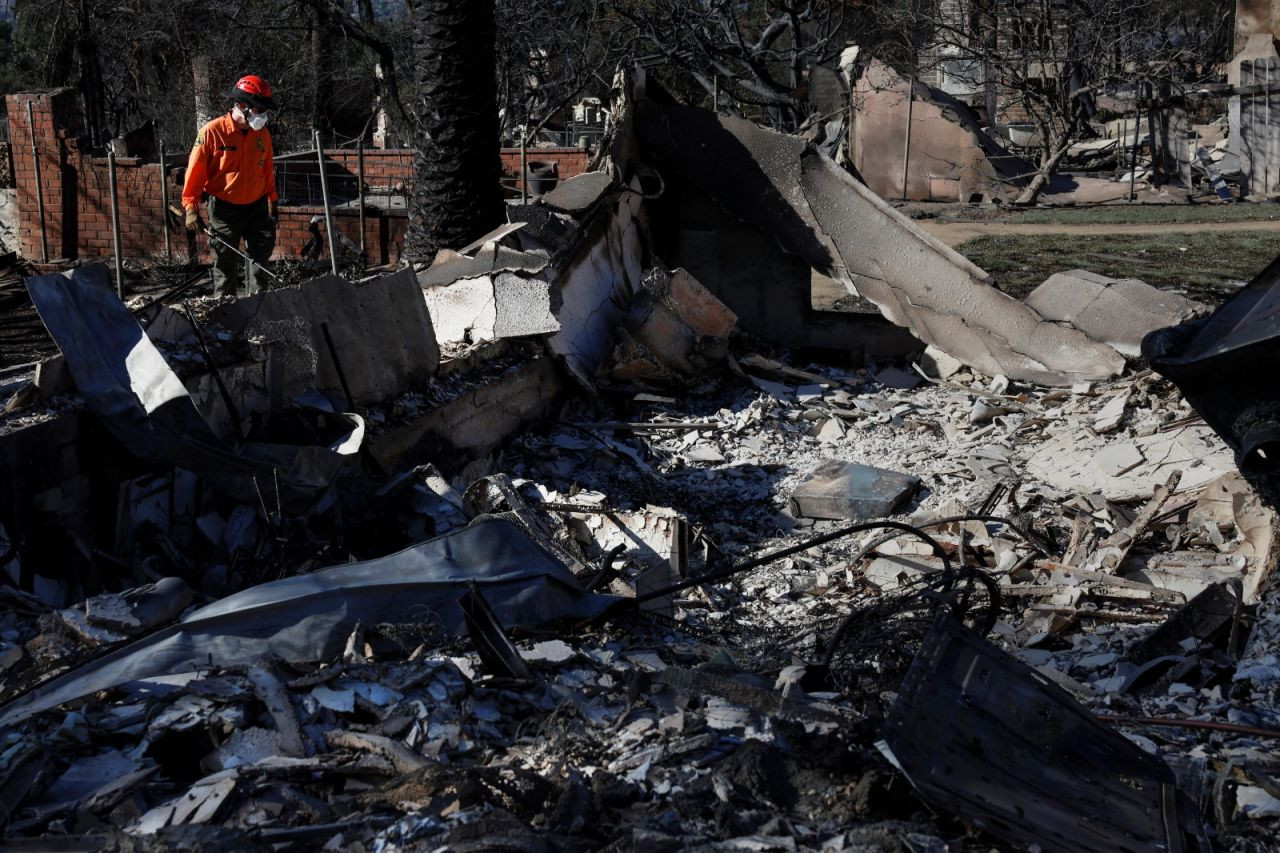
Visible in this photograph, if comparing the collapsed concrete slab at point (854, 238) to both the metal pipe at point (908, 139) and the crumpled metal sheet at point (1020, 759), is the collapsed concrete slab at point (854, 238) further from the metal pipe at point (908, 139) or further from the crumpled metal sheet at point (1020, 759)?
the metal pipe at point (908, 139)

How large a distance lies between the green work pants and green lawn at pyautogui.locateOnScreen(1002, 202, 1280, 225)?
11809 mm

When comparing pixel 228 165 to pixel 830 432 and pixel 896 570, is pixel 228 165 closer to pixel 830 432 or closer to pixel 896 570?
pixel 830 432

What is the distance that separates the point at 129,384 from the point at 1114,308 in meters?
6.76

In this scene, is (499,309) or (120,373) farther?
(499,309)

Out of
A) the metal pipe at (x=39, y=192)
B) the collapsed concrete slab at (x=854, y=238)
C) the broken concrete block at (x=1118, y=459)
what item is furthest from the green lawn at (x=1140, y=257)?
the metal pipe at (x=39, y=192)

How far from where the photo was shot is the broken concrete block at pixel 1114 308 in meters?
8.76

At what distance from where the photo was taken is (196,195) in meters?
8.45

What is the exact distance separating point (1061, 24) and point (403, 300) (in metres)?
17.0

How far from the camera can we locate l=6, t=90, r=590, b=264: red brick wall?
44.3 feet

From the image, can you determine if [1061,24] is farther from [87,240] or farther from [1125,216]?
[87,240]

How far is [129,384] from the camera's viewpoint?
16.9ft

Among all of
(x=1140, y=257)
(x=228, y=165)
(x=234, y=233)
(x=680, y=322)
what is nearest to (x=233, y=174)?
(x=228, y=165)

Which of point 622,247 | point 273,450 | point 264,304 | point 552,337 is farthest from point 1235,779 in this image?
point 622,247

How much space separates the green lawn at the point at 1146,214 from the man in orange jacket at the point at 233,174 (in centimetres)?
1191
